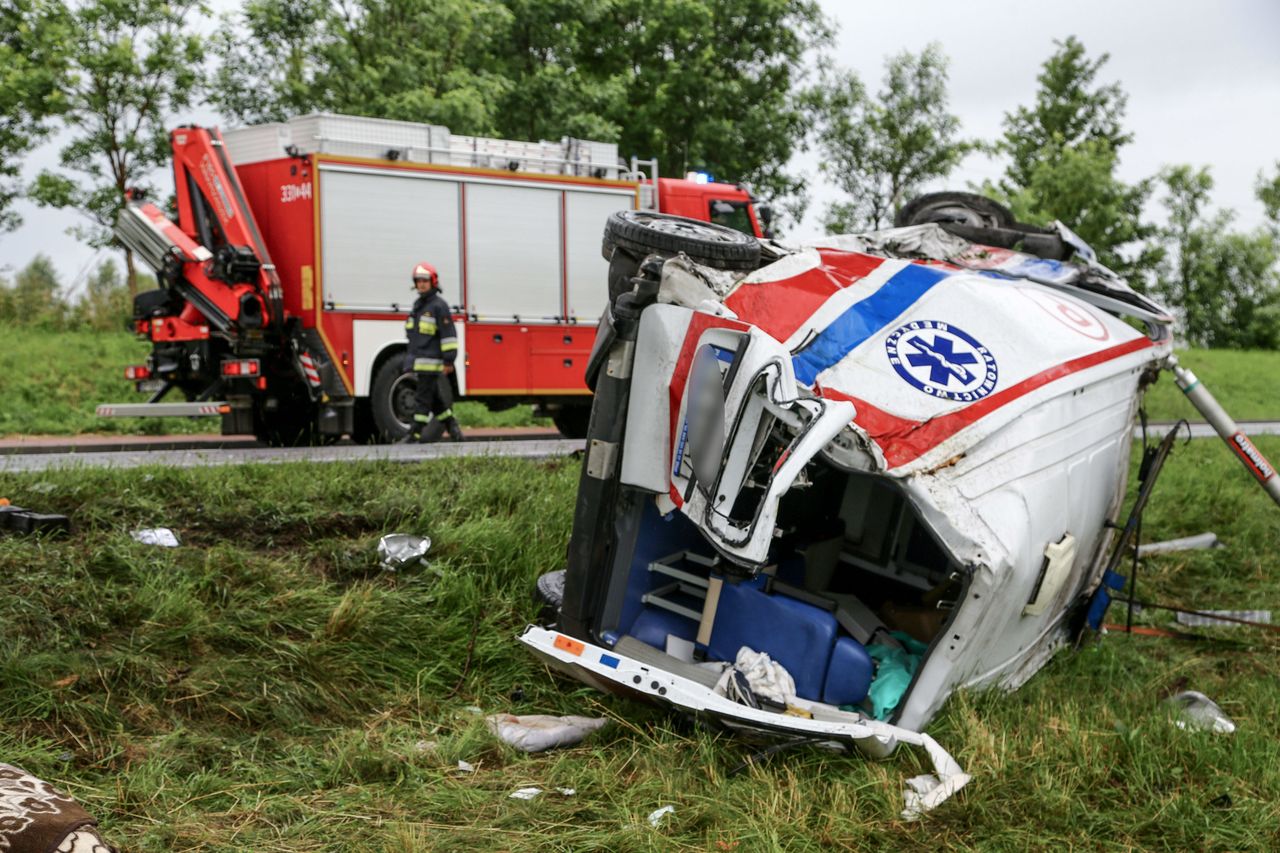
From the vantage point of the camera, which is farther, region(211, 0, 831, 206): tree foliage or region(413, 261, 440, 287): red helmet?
region(211, 0, 831, 206): tree foliage

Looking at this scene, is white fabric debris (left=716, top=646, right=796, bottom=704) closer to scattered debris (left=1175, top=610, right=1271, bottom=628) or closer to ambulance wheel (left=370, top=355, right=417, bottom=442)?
scattered debris (left=1175, top=610, right=1271, bottom=628)

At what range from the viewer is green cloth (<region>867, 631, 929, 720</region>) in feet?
13.9

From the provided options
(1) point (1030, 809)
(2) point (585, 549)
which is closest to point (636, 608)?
(2) point (585, 549)

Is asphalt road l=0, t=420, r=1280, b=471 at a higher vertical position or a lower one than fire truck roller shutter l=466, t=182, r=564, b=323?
lower

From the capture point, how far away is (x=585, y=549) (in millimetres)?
4527

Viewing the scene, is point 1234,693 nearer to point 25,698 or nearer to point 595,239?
point 25,698

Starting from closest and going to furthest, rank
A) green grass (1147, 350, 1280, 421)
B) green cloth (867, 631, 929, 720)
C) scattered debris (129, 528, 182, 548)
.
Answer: green cloth (867, 631, 929, 720) → scattered debris (129, 528, 182, 548) → green grass (1147, 350, 1280, 421)

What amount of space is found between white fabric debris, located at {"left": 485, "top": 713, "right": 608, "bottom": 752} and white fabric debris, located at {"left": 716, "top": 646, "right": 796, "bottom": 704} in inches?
20.6

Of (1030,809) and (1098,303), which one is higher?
(1098,303)

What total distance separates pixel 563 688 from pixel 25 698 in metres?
1.87

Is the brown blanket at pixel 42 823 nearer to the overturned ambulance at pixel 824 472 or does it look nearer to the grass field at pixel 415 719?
the grass field at pixel 415 719

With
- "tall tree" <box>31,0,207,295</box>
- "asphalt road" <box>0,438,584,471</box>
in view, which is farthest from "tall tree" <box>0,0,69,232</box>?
"asphalt road" <box>0,438,584,471</box>

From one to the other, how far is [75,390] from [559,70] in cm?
1010

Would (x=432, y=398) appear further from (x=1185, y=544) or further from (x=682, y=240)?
(x=682, y=240)
